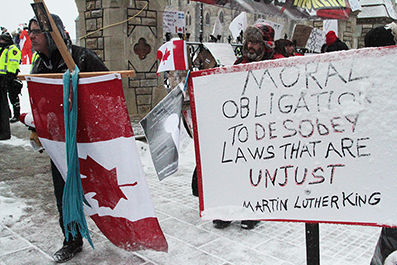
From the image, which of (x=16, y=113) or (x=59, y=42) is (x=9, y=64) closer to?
(x=16, y=113)

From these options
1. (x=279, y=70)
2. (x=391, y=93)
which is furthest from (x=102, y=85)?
(x=391, y=93)

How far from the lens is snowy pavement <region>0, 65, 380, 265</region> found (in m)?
2.82

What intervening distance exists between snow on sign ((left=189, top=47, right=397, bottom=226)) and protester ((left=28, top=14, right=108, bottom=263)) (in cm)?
110

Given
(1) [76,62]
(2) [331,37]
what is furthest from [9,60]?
(2) [331,37]

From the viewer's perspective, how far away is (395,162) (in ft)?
5.29

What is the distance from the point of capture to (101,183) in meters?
2.50

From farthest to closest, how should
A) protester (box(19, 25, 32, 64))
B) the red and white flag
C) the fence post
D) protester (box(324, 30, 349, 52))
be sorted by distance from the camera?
protester (box(19, 25, 32, 64)) → protester (box(324, 30, 349, 52)) → the red and white flag → the fence post

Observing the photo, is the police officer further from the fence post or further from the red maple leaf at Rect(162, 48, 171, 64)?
the fence post

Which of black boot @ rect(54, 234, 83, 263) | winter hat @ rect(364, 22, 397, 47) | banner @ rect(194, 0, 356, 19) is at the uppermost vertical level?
banner @ rect(194, 0, 356, 19)

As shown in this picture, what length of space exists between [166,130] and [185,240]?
39.0 inches

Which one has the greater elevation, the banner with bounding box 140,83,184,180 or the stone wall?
the stone wall

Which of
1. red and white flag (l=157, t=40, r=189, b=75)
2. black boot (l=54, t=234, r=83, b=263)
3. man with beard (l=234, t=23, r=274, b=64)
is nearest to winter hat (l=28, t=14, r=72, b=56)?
black boot (l=54, t=234, r=83, b=263)

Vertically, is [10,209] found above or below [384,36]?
below

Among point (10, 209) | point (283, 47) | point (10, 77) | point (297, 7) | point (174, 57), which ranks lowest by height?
point (10, 209)
